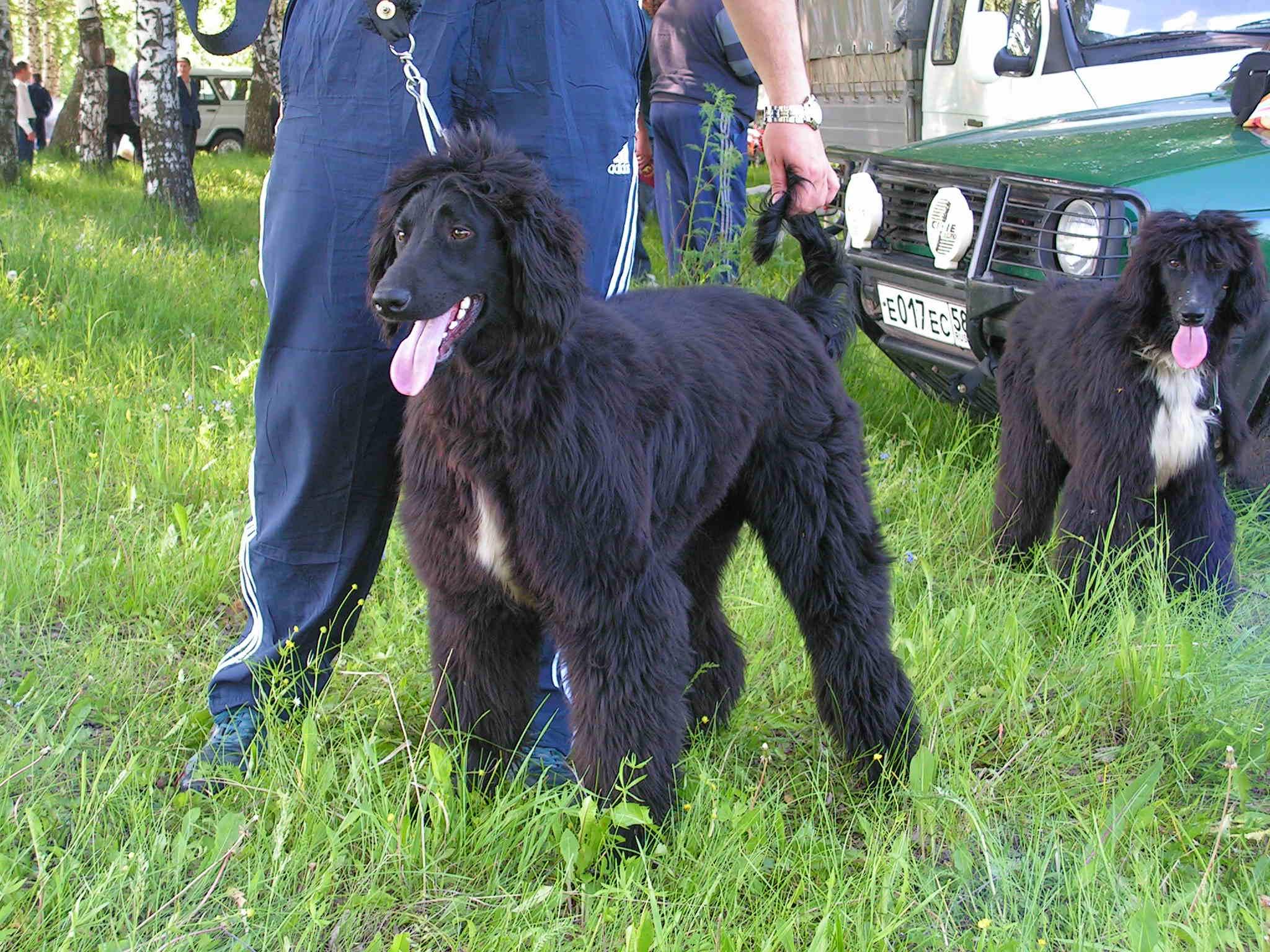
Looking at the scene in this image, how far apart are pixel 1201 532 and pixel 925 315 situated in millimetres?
1405

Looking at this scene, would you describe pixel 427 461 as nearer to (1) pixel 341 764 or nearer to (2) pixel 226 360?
(1) pixel 341 764

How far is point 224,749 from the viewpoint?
8.76 ft

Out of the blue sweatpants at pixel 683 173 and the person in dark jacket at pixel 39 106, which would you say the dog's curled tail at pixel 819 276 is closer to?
the blue sweatpants at pixel 683 173

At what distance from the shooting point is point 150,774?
101 inches

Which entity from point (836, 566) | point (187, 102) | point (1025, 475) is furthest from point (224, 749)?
point (187, 102)

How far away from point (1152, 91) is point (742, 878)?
4420 mm

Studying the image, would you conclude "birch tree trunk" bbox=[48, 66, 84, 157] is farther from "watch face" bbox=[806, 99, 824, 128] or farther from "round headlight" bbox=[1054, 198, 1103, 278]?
"watch face" bbox=[806, 99, 824, 128]

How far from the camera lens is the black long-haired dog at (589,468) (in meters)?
2.15

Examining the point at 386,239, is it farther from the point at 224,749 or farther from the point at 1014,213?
the point at 1014,213

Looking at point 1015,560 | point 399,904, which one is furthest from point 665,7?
point 399,904

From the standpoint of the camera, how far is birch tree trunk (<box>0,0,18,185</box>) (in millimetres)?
10609

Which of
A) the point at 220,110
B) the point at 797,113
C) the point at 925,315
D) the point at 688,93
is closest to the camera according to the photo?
the point at 797,113

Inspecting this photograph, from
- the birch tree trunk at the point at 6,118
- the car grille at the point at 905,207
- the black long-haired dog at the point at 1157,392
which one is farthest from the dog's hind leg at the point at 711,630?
the birch tree trunk at the point at 6,118

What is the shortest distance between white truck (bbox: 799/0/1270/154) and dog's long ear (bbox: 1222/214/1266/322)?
6.14 ft
